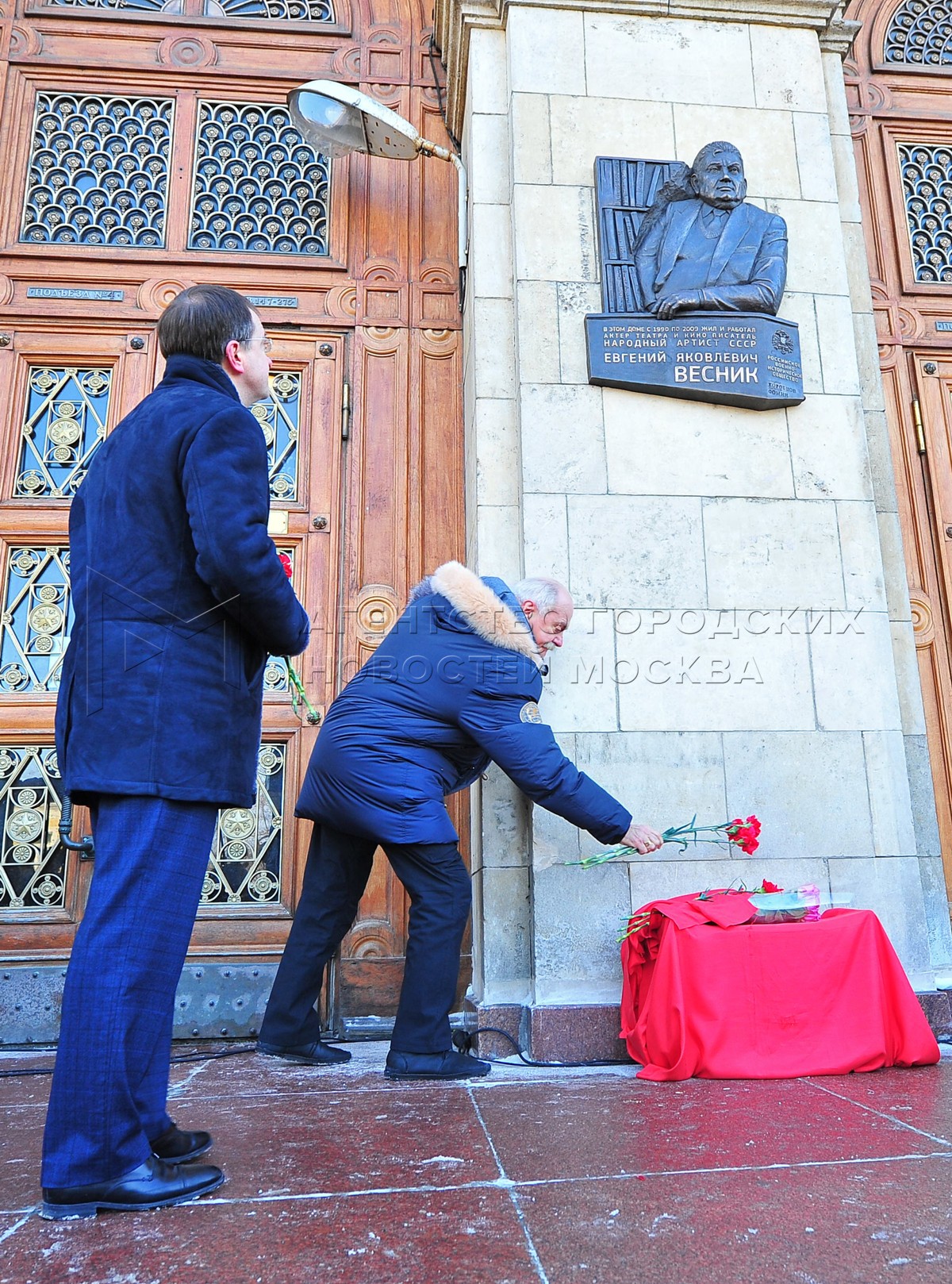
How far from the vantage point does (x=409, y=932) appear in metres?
3.34

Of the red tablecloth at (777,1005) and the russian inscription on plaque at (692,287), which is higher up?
the russian inscription on plaque at (692,287)

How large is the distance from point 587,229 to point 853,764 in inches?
94.8

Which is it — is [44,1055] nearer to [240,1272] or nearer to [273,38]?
[240,1272]

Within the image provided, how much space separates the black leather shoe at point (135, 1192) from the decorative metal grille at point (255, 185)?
4.23 m

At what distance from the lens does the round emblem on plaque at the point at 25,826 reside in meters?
4.21

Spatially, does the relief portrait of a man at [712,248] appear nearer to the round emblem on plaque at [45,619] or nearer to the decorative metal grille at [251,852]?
the decorative metal grille at [251,852]

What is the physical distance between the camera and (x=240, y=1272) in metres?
1.51

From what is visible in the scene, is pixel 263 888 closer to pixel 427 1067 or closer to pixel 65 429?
pixel 427 1067

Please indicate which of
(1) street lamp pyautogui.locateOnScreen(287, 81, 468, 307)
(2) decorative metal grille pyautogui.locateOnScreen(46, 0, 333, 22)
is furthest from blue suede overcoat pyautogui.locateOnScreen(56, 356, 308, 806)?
(2) decorative metal grille pyautogui.locateOnScreen(46, 0, 333, 22)

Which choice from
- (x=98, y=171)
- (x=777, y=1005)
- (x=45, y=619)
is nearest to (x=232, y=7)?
(x=98, y=171)

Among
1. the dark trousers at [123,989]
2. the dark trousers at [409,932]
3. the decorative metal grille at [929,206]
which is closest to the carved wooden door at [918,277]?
the decorative metal grille at [929,206]

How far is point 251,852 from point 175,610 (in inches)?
94.2

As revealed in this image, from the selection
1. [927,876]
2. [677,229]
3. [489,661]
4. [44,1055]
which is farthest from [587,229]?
[44,1055]

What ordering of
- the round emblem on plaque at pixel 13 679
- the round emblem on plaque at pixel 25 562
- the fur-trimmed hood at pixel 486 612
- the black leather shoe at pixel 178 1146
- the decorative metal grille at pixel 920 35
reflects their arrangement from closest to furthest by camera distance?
1. the black leather shoe at pixel 178 1146
2. the fur-trimmed hood at pixel 486 612
3. the round emblem on plaque at pixel 13 679
4. the round emblem on plaque at pixel 25 562
5. the decorative metal grille at pixel 920 35
